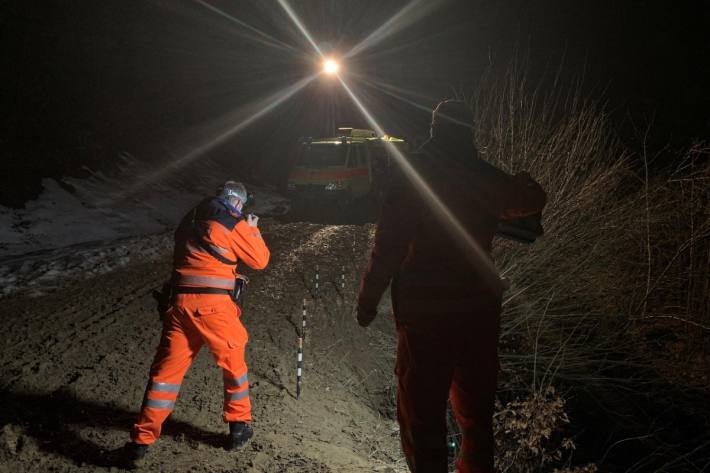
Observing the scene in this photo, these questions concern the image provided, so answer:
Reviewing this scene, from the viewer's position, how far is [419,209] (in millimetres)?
2350

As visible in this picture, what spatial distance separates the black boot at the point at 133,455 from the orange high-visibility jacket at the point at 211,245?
1.09 metres

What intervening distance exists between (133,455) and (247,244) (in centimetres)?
157

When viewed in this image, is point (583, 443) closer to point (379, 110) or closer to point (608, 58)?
point (608, 58)

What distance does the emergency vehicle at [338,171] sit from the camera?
1373 cm

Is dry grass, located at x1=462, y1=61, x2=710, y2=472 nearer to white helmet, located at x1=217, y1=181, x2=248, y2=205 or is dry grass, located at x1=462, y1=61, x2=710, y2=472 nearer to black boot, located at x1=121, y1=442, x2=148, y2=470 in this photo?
white helmet, located at x1=217, y1=181, x2=248, y2=205

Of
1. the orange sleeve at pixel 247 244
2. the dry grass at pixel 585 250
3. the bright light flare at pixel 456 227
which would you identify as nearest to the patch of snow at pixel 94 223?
the orange sleeve at pixel 247 244

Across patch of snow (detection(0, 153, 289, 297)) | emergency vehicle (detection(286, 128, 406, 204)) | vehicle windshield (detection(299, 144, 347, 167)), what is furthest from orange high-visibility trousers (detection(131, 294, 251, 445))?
vehicle windshield (detection(299, 144, 347, 167))

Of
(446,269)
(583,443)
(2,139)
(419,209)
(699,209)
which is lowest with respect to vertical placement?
(583,443)

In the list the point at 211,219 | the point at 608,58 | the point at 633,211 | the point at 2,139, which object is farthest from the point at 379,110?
the point at 211,219

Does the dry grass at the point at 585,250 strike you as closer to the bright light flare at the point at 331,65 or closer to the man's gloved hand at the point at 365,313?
the man's gloved hand at the point at 365,313

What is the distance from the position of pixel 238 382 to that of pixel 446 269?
183 cm

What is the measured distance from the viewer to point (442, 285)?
2381 millimetres

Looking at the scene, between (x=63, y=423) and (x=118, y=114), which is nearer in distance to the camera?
(x=63, y=423)

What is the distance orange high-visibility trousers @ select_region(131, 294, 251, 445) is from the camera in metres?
3.08
